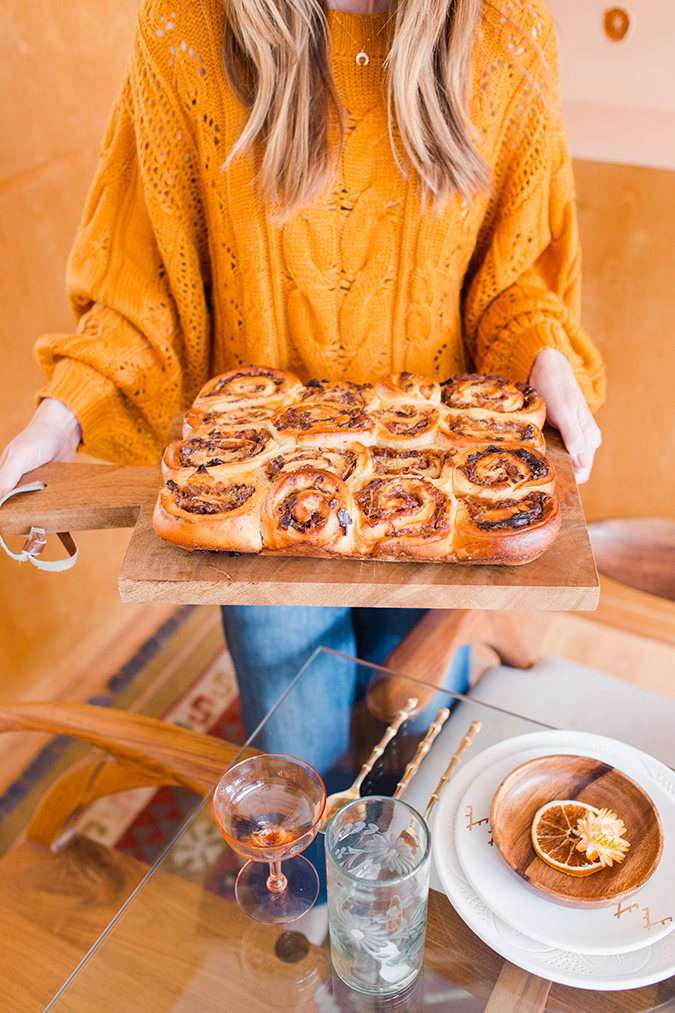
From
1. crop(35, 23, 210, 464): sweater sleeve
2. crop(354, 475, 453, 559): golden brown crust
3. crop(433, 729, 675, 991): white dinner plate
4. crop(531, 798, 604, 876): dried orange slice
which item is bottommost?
crop(433, 729, 675, 991): white dinner plate

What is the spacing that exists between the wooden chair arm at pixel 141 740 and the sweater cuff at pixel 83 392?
435 millimetres

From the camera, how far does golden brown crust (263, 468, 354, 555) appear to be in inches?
33.1

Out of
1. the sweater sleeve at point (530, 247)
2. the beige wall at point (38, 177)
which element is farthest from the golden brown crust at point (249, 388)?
the beige wall at point (38, 177)

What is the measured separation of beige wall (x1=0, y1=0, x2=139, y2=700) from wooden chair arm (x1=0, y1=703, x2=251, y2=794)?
0.62 meters

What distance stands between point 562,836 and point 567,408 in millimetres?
559

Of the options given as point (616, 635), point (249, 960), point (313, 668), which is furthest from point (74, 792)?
point (616, 635)

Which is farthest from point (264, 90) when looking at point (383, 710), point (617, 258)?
point (617, 258)

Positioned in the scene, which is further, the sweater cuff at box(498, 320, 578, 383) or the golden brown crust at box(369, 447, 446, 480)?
the sweater cuff at box(498, 320, 578, 383)

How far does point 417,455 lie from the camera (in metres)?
0.96

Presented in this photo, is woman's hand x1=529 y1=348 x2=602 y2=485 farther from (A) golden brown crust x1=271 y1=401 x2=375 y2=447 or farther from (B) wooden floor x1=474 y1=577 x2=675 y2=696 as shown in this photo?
(B) wooden floor x1=474 y1=577 x2=675 y2=696

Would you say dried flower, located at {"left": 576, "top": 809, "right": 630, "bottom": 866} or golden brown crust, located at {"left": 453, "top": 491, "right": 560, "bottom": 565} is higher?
golden brown crust, located at {"left": 453, "top": 491, "right": 560, "bottom": 565}

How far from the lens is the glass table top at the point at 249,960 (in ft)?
2.43

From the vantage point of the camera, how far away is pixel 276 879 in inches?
33.8

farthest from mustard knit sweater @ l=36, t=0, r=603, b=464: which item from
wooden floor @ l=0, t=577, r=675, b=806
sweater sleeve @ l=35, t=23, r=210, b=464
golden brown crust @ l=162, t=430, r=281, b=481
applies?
wooden floor @ l=0, t=577, r=675, b=806
